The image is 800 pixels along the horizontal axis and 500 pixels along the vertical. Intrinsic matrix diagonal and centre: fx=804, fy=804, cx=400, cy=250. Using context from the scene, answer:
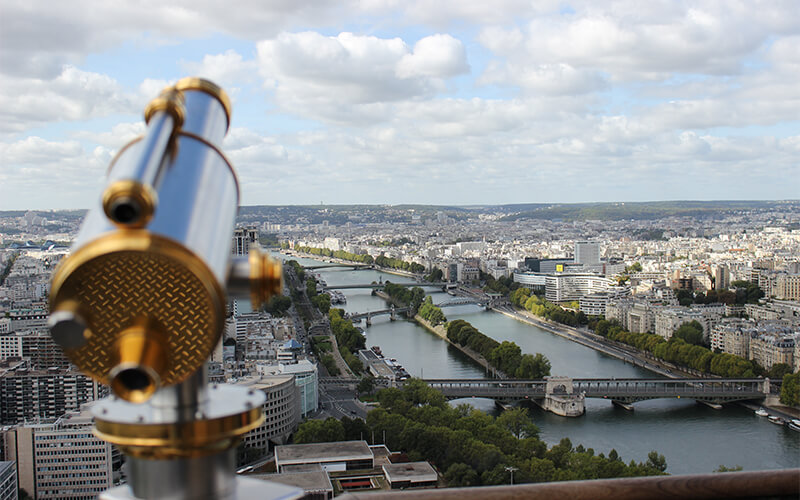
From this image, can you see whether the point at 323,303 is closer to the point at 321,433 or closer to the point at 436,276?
the point at 436,276

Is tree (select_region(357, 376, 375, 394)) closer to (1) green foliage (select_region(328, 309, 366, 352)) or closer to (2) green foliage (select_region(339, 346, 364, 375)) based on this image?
(2) green foliage (select_region(339, 346, 364, 375))

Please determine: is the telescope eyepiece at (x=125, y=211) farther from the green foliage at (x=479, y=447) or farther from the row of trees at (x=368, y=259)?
the row of trees at (x=368, y=259)

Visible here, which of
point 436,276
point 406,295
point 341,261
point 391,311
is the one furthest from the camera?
point 341,261

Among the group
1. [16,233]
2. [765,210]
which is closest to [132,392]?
[16,233]

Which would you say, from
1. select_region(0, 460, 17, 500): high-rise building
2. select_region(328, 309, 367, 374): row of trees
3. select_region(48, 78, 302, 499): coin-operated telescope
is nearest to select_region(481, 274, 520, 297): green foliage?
select_region(328, 309, 367, 374): row of trees

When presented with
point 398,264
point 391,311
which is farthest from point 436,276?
point 391,311

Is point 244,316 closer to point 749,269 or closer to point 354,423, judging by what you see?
point 354,423
